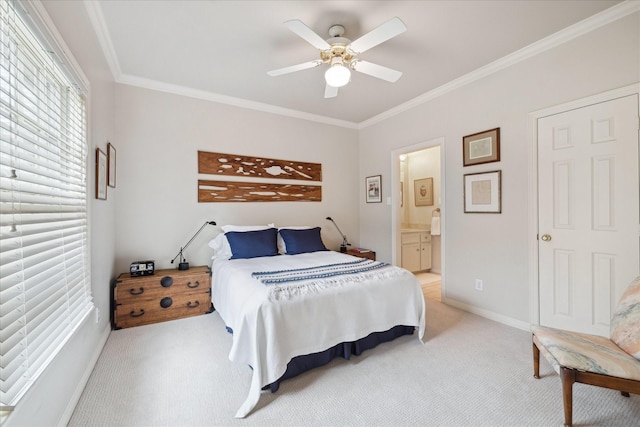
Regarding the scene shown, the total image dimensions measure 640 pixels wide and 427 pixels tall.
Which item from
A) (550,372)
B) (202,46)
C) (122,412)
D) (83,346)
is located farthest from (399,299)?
(202,46)

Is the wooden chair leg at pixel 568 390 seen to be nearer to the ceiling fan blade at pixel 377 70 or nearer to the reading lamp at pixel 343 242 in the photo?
the ceiling fan blade at pixel 377 70

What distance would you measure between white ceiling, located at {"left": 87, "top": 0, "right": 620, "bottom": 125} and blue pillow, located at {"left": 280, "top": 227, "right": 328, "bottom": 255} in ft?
5.95

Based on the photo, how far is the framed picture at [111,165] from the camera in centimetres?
263

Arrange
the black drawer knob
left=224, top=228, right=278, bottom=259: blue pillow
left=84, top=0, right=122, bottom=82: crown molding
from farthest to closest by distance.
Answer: left=224, top=228, right=278, bottom=259: blue pillow < the black drawer knob < left=84, top=0, right=122, bottom=82: crown molding

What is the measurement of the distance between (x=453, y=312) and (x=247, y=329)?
8.03 ft

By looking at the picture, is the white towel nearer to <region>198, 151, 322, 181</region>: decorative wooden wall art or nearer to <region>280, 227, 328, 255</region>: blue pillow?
<region>198, 151, 322, 181</region>: decorative wooden wall art

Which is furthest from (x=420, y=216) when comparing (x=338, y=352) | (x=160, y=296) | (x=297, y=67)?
(x=160, y=296)

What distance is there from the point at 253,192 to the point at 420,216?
3434 millimetres

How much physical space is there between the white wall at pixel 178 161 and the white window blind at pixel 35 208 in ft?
4.44

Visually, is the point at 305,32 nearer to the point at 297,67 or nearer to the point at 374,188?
the point at 297,67

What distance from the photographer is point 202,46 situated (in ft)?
8.29

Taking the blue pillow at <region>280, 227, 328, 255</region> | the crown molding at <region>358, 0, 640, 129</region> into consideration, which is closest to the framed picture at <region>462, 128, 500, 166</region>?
the crown molding at <region>358, 0, 640, 129</region>

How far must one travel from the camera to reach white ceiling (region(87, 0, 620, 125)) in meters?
2.05

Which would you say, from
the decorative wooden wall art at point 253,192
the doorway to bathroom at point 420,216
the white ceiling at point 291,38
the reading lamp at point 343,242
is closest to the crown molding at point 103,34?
the white ceiling at point 291,38
